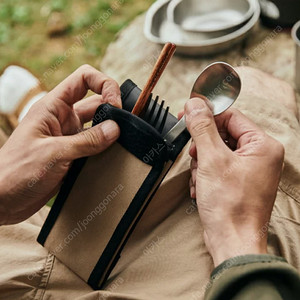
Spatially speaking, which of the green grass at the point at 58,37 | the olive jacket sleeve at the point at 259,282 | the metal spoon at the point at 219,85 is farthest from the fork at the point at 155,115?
the green grass at the point at 58,37

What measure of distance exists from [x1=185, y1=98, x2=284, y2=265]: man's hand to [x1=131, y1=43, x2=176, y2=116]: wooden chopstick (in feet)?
0.35

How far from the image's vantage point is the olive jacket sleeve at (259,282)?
72 centimetres

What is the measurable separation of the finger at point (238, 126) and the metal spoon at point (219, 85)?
0.7 inches

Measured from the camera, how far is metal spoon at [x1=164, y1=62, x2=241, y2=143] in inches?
39.4

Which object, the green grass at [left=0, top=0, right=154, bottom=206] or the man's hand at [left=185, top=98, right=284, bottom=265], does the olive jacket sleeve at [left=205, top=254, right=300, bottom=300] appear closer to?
the man's hand at [left=185, top=98, right=284, bottom=265]

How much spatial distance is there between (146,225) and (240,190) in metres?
0.28

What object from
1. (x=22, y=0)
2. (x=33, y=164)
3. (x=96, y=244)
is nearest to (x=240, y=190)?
(x=96, y=244)

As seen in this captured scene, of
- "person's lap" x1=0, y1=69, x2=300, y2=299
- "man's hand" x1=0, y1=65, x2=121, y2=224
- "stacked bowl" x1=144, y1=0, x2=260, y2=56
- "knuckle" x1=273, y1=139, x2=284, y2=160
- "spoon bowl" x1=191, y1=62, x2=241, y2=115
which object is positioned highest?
"man's hand" x1=0, y1=65, x2=121, y2=224

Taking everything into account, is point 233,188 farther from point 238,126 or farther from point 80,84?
point 80,84

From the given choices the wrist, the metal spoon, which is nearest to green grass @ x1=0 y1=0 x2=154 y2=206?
the metal spoon

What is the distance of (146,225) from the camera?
3.42 feet

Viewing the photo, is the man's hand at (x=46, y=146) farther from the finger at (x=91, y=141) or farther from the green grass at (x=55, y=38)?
the green grass at (x=55, y=38)

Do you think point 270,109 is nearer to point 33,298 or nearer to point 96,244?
point 96,244

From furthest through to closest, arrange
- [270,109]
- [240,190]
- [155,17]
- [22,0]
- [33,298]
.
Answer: [22,0]
[155,17]
[270,109]
[33,298]
[240,190]
